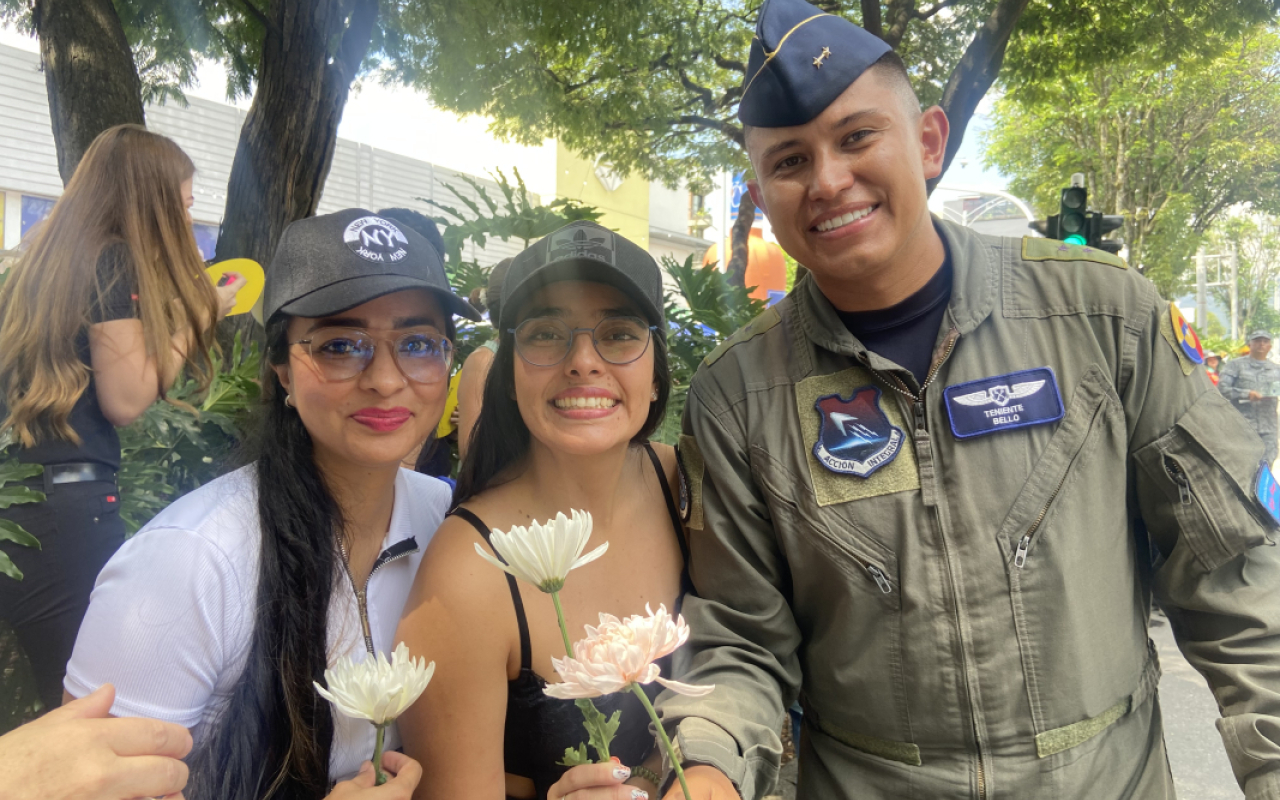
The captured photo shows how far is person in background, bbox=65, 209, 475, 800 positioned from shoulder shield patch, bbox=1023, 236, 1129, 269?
1.17 m

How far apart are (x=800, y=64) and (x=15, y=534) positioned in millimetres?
2155

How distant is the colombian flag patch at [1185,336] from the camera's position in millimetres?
1538

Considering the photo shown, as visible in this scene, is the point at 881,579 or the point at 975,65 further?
the point at 975,65

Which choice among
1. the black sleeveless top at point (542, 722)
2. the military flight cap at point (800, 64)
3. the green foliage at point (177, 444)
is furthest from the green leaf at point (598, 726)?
the green foliage at point (177, 444)

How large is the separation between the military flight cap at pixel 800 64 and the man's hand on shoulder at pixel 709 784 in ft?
3.76

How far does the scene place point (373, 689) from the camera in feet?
2.63

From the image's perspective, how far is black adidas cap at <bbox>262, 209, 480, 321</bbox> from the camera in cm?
147

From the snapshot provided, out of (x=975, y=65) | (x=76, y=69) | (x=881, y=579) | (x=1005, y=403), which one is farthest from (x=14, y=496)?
(x=975, y=65)

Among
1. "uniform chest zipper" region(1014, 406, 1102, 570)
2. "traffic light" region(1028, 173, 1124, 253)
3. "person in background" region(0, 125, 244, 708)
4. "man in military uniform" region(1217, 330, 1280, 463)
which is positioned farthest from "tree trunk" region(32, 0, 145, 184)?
"man in military uniform" region(1217, 330, 1280, 463)

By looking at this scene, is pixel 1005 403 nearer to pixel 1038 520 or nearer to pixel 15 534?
pixel 1038 520

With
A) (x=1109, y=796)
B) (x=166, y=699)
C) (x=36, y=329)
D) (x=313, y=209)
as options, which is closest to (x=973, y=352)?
(x=1109, y=796)

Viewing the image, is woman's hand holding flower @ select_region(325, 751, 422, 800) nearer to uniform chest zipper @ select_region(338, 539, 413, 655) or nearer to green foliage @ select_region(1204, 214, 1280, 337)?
uniform chest zipper @ select_region(338, 539, 413, 655)

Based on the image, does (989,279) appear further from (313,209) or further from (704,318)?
(313,209)

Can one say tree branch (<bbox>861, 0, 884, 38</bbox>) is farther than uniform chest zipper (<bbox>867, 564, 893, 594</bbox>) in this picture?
Yes
